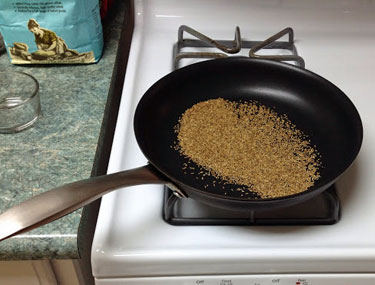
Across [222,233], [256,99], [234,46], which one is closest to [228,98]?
[256,99]

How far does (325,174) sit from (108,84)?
41 cm

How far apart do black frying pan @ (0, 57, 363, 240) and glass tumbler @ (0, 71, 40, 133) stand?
0.19 m

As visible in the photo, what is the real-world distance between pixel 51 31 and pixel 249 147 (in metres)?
0.40

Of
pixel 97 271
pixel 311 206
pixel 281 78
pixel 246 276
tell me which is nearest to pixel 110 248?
pixel 97 271

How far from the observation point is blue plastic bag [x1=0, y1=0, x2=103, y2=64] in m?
0.75

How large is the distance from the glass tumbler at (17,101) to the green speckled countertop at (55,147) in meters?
Result: 0.01

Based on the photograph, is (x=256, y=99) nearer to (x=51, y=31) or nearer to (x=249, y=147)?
(x=249, y=147)

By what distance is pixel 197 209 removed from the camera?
619mm

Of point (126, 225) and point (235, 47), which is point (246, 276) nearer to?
point (126, 225)

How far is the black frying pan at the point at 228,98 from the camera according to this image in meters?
0.48

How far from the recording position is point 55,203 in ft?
1.52

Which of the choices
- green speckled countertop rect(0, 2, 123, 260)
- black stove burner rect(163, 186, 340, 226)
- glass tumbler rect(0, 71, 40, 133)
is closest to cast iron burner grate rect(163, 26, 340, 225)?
black stove burner rect(163, 186, 340, 226)

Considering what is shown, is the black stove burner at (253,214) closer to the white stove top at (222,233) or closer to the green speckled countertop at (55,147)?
the white stove top at (222,233)

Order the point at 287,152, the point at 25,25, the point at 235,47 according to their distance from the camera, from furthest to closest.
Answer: the point at 235,47
the point at 25,25
the point at 287,152
